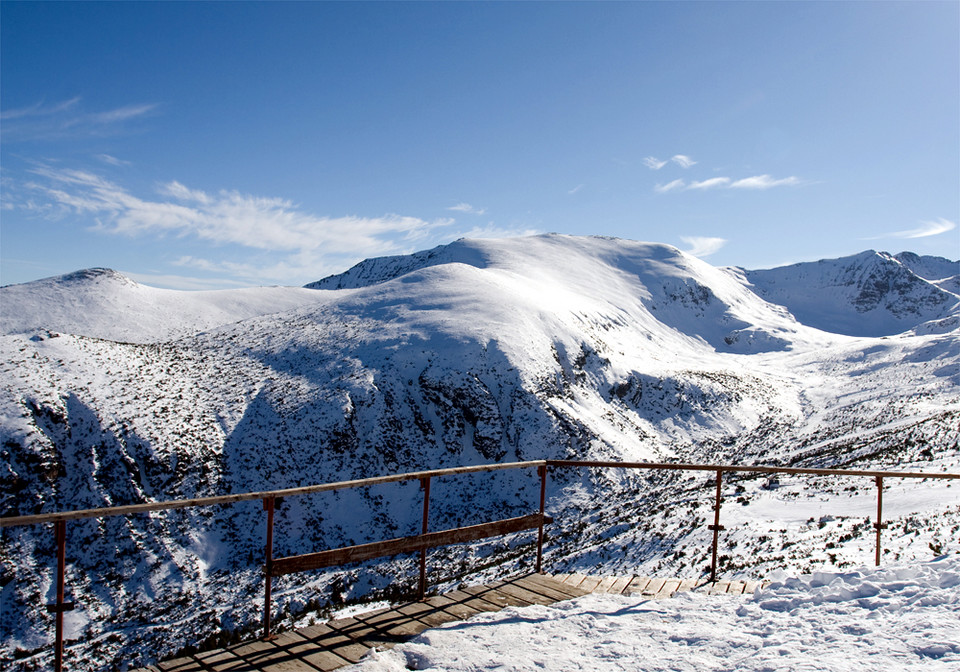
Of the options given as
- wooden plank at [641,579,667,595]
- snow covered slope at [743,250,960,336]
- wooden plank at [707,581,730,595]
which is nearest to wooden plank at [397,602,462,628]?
wooden plank at [641,579,667,595]

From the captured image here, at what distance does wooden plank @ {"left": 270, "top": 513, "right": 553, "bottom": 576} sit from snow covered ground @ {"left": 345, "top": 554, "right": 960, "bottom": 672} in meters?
1.29

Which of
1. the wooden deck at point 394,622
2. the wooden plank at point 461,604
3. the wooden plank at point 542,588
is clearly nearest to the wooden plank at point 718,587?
the wooden deck at point 394,622

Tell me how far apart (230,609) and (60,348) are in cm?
1835

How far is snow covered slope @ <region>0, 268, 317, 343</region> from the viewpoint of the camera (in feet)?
141

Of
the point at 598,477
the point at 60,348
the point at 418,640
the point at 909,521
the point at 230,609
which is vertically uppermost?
the point at 60,348

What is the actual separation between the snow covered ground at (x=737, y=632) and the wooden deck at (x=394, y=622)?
363 mm

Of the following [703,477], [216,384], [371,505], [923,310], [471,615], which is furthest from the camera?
[923,310]

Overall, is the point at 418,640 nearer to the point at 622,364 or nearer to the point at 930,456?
the point at 930,456

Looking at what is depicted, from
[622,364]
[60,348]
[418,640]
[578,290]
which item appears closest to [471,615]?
[418,640]

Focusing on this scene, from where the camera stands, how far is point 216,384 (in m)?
30.9

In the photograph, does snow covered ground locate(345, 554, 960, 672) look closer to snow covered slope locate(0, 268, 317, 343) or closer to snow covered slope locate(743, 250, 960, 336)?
snow covered slope locate(0, 268, 317, 343)

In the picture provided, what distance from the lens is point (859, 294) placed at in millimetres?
103875

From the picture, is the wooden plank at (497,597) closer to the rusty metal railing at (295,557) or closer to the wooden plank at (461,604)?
the wooden plank at (461,604)

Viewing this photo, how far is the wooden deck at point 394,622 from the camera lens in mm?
6418
